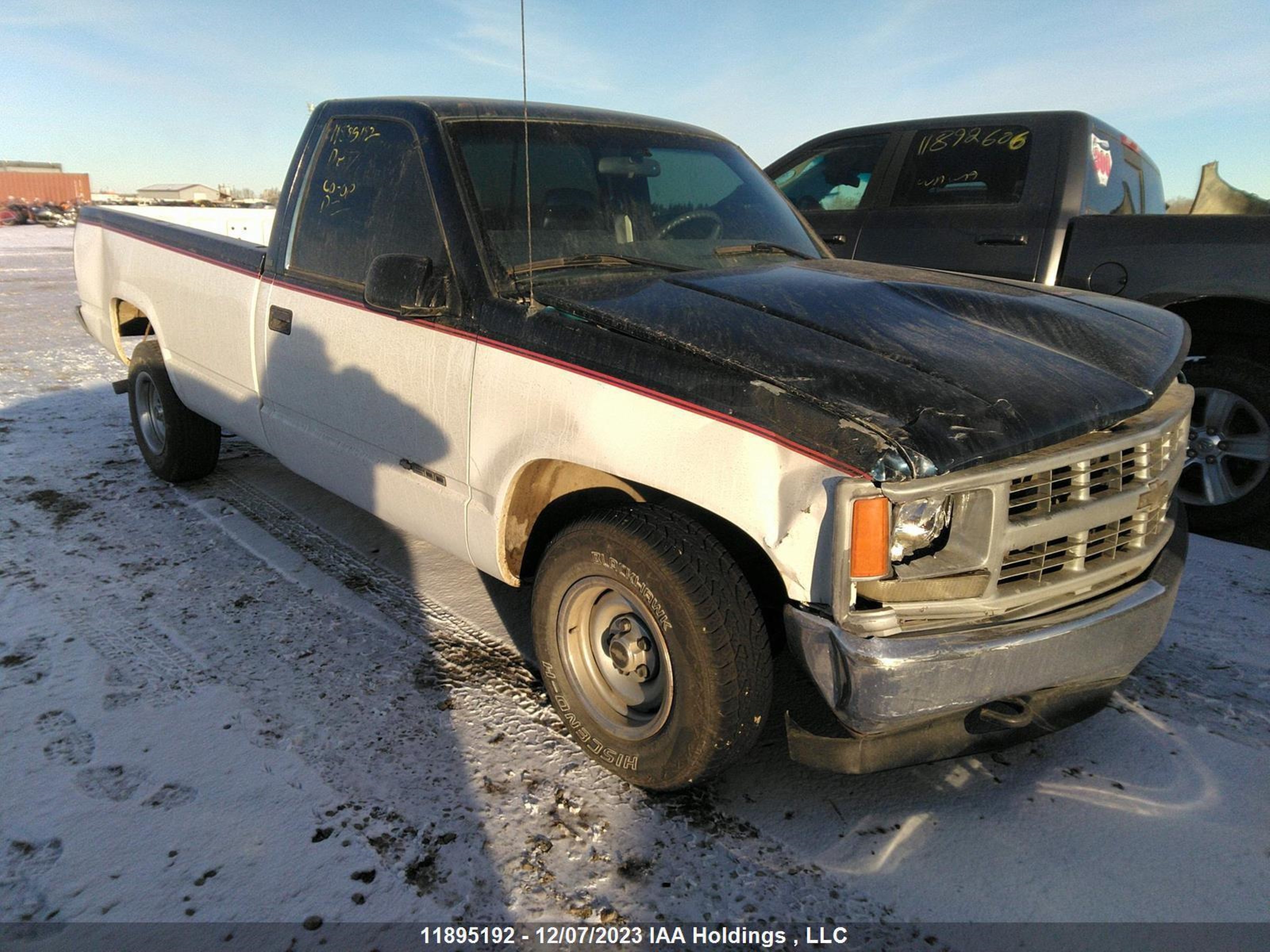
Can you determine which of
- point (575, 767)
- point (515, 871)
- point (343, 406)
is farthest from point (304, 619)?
point (515, 871)

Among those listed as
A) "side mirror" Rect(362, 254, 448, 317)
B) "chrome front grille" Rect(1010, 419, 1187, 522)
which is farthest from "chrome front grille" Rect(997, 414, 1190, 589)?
"side mirror" Rect(362, 254, 448, 317)

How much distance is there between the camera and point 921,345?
2266mm

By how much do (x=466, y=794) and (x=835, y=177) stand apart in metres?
4.71

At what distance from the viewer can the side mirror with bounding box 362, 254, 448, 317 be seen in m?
2.75

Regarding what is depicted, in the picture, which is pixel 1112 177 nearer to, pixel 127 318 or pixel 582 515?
pixel 582 515

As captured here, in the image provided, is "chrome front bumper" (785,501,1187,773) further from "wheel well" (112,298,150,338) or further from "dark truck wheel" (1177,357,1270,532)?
"wheel well" (112,298,150,338)

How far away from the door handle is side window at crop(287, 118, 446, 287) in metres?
0.18

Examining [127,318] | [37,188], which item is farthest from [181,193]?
[37,188]

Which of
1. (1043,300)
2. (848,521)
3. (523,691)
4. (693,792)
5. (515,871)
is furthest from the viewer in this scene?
(523,691)

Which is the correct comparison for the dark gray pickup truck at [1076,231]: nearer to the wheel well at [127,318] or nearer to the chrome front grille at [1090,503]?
the chrome front grille at [1090,503]

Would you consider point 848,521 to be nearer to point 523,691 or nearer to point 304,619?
point 523,691

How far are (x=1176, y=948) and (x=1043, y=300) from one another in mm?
1828

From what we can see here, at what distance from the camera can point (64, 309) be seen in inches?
441

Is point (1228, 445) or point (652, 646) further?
point (1228, 445)
